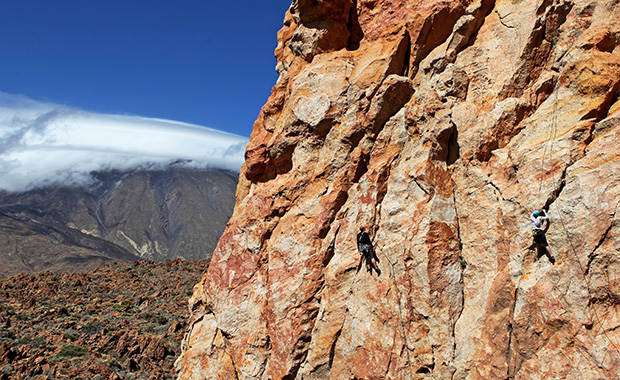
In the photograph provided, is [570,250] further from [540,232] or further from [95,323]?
[95,323]

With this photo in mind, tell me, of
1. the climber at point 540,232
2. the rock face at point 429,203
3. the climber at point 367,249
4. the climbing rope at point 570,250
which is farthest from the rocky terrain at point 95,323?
the climbing rope at point 570,250

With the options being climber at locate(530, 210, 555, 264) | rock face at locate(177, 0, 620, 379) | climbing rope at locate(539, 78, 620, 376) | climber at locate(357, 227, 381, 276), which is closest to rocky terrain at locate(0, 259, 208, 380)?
rock face at locate(177, 0, 620, 379)

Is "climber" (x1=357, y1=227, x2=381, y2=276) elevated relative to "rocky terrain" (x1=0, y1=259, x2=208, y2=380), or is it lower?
elevated

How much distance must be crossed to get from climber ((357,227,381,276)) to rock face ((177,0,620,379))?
22 cm

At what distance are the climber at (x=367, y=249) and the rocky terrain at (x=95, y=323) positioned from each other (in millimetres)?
14831

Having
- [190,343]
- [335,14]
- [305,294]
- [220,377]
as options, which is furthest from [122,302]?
[335,14]

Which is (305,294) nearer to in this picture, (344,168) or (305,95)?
(344,168)

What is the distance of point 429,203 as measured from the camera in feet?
44.7

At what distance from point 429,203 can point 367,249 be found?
7.54ft

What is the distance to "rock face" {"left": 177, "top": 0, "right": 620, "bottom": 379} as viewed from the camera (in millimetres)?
11219

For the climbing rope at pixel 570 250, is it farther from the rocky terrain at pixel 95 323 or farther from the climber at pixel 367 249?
the rocky terrain at pixel 95 323

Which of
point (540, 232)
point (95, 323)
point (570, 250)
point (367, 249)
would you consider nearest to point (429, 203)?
point (367, 249)

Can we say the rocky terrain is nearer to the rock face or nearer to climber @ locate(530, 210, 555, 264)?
the rock face

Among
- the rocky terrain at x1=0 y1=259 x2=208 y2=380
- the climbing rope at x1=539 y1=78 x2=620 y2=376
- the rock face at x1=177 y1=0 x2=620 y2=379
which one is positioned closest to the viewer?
the climbing rope at x1=539 y1=78 x2=620 y2=376
